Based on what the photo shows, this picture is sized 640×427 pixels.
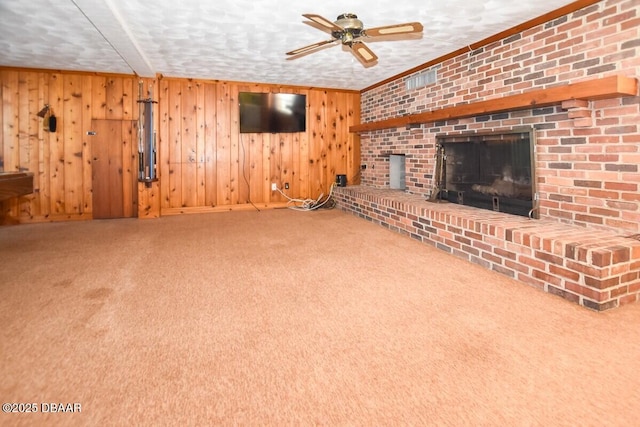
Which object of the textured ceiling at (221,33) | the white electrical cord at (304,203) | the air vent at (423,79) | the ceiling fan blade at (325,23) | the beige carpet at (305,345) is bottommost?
the beige carpet at (305,345)

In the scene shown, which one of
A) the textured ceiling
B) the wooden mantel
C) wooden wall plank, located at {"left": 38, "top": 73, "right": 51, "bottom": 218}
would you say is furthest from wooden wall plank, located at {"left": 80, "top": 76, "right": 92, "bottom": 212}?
the wooden mantel

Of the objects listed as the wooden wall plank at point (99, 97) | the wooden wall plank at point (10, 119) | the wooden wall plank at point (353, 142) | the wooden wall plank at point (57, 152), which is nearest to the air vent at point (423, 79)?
the wooden wall plank at point (353, 142)

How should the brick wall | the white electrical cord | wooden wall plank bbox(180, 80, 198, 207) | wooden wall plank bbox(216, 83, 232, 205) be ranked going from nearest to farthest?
the brick wall
wooden wall plank bbox(180, 80, 198, 207)
wooden wall plank bbox(216, 83, 232, 205)
the white electrical cord

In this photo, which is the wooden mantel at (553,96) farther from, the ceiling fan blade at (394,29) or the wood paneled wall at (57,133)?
the wood paneled wall at (57,133)

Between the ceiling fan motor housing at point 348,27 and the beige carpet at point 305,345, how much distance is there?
6.10 feet

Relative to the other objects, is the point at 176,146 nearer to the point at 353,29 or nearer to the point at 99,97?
the point at 99,97

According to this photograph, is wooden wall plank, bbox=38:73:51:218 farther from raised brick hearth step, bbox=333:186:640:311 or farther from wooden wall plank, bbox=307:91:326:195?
raised brick hearth step, bbox=333:186:640:311

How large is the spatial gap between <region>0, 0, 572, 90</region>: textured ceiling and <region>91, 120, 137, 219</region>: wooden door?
0.86 metres

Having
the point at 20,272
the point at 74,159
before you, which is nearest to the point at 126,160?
the point at 74,159

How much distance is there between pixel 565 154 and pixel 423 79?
2328mm

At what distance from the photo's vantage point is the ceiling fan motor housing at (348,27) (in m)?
2.72

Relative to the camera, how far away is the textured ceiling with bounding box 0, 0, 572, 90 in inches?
118

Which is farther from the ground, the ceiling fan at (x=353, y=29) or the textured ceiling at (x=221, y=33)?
the textured ceiling at (x=221, y=33)

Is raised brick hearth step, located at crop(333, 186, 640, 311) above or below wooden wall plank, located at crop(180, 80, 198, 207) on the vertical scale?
below
